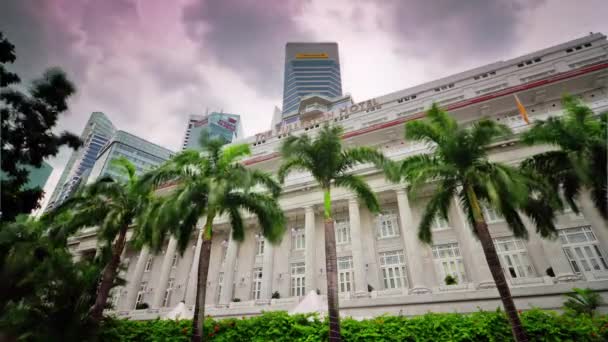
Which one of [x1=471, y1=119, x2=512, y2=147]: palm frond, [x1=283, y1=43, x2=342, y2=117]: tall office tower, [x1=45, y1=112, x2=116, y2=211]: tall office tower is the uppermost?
[x1=283, y1=43, x2=342, y2=117]: tall office tower

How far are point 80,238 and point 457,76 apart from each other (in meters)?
53.4

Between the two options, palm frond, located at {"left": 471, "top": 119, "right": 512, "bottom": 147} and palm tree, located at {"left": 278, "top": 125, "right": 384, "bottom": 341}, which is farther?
palm tree, located at {"left": 278, "top": 125, "right": 384, "bottom": 341}

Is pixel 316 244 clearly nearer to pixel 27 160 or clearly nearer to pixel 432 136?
pixel 432 136

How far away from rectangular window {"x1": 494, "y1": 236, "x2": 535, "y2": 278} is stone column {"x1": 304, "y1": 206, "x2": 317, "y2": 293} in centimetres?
1240

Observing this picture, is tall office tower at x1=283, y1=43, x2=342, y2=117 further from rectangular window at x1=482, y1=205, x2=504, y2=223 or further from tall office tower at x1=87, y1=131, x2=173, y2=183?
rectangular window at x1=482, y1=205, x2=504, y2=223

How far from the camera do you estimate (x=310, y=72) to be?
135m

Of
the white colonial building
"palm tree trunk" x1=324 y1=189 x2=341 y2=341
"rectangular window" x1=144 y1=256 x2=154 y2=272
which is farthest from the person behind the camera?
"rectangular window" x1=144 y1=256 x2=154 y2=272

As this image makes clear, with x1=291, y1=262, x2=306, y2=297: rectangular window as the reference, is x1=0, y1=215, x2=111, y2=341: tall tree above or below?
below

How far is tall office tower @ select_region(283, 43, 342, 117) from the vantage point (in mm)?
128375

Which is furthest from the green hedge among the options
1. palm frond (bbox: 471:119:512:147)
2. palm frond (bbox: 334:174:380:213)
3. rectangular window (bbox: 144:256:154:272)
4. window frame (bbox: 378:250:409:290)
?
rectangular window (bbox: 144:256:154:272)

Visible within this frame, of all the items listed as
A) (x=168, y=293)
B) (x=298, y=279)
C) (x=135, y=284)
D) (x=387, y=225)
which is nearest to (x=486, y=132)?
(x=387, y=225)

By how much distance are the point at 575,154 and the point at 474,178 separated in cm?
376

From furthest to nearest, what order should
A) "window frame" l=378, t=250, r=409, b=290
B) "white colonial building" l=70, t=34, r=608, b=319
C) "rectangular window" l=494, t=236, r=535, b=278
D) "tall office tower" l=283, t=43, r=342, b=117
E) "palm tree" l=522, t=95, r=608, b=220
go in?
"tall office tower" l=283, t=43, r=342, b=117 < "window frame" l=378, t=250, r=409, b=290 < "rectangular window" l=494, t=236, r=535, b=278 < "white colonial building" l=70, t=34, r=608, b=319 < "palm tree" l=522, t=95, r=608, b=220

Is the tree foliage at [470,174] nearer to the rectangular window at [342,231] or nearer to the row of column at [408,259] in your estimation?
the row of column at [408,259]
